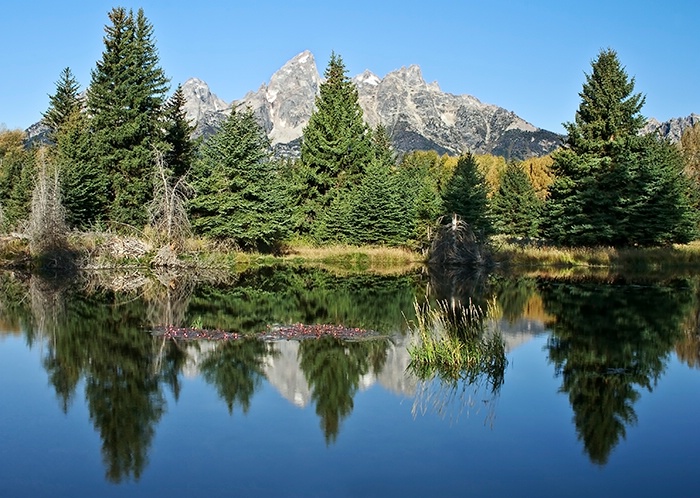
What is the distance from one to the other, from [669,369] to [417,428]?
615 centimetres

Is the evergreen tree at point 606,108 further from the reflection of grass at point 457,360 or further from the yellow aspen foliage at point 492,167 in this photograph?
the yellow aspen foliage at point 492,167

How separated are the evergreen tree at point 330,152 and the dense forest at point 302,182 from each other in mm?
107

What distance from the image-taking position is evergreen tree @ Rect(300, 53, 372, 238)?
44.1m

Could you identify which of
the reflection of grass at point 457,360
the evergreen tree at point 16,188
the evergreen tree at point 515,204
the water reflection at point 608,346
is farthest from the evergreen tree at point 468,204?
the reflection of grass at point 457,360

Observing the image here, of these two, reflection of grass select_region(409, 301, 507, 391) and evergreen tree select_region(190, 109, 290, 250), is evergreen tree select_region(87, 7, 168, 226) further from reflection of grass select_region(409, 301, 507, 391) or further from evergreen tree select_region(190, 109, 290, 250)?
reflection of grass select_region(409, 301, 507, 391)

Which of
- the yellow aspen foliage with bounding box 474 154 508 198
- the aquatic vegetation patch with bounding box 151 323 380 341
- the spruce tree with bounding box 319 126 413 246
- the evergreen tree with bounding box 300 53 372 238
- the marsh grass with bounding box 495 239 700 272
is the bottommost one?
the aquatic vegetation patch with bounding box 151 323 380 341

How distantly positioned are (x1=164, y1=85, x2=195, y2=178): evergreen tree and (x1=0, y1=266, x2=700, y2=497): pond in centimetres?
2548

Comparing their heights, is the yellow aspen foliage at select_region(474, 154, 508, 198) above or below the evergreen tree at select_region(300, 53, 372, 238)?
above

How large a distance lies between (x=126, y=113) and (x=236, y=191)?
7.85m

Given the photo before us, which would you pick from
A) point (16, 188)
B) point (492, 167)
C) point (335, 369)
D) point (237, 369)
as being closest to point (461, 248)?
point (335, 369)

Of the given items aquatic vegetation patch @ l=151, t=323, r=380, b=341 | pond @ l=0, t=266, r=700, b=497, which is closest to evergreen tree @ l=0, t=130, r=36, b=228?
pond @ l=0, t=266, r=700, b=497

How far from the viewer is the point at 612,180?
123 ft

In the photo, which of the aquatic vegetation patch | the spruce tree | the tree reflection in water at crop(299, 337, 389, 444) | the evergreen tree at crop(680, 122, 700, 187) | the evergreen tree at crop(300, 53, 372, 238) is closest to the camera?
the tree reflection in water at crop(299, 337, 389, 444)

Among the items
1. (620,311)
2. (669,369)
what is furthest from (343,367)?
(620,311)
